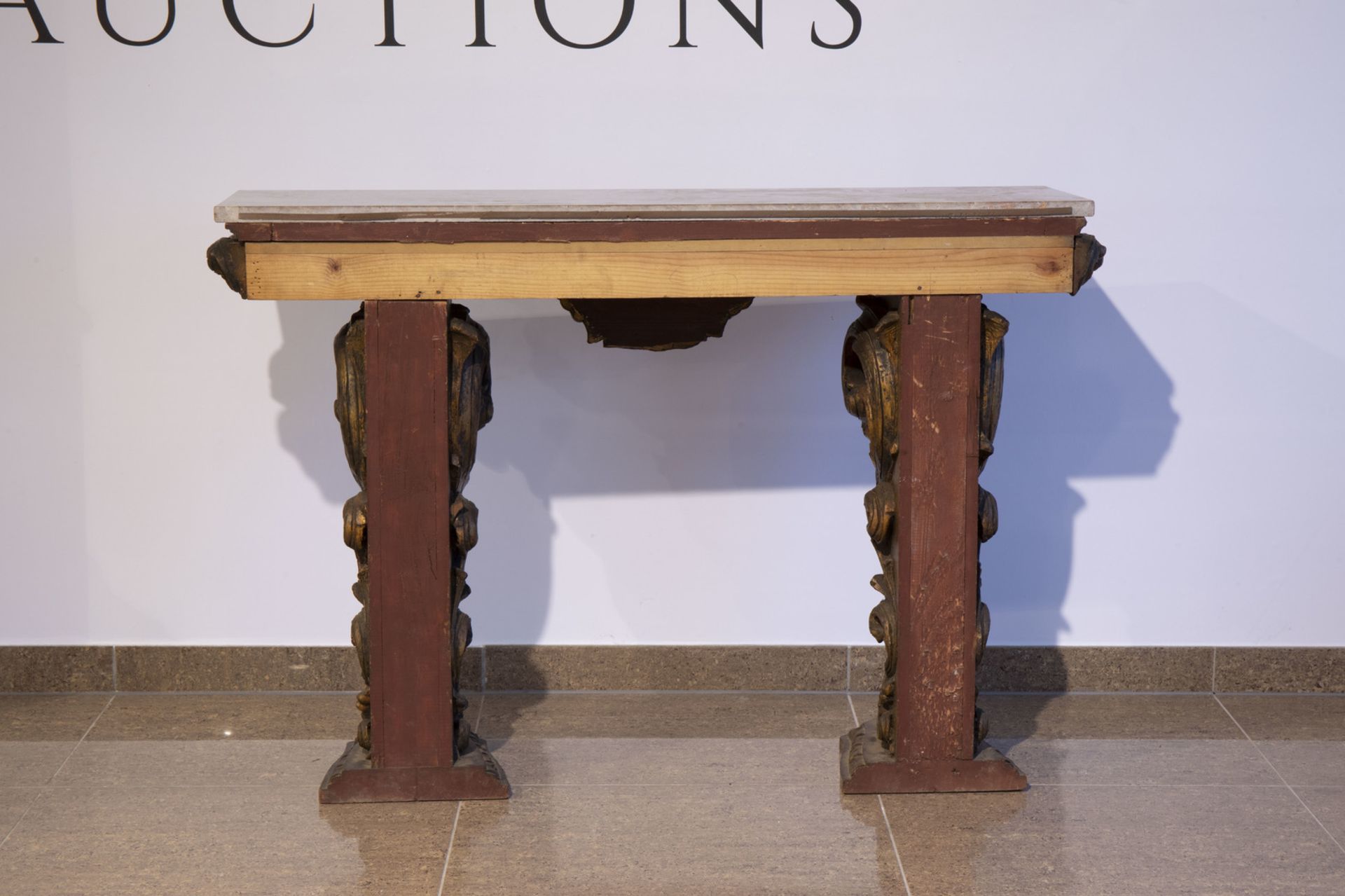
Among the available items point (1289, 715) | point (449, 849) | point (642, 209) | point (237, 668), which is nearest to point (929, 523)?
point (642, 209)

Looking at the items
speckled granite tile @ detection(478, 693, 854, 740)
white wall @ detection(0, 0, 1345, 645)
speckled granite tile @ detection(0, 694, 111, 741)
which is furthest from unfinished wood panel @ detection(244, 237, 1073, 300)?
speckled granite tile @ detection(0, 694, 111, 741)

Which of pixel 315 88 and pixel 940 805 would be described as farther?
pixel 315 88

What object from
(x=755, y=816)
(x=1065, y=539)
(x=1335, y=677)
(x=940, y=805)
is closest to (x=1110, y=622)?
(x=1065, y=539)

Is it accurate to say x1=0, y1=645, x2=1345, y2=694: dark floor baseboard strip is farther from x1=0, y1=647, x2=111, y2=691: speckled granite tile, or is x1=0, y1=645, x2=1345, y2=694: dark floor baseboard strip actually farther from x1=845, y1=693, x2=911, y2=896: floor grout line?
x1=845, y1=693, x2=911, y2=896: floor grout line

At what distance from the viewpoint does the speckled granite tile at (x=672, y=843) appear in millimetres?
2193

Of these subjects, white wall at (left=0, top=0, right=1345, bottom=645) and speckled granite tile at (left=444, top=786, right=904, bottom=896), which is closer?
speckled granite tile at (left=444, top=786, right=904, bottom=896)

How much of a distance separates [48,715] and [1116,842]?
2025 millimetres

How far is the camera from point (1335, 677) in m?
3.06

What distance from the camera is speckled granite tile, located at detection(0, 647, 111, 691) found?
3.04m

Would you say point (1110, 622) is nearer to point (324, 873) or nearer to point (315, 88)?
point (324, 873)

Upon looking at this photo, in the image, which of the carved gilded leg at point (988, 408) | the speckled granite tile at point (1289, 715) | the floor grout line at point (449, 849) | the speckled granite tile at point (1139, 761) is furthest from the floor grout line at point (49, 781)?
the speckled granite tile at point (1289, 715)

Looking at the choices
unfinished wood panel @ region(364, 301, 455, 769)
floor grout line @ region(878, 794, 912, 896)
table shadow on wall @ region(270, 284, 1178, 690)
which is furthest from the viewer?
table shadow on wall @ region(270, 284, 1178, 690)

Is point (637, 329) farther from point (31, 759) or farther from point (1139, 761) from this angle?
point (31, 759)

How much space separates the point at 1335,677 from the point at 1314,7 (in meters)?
1.35
